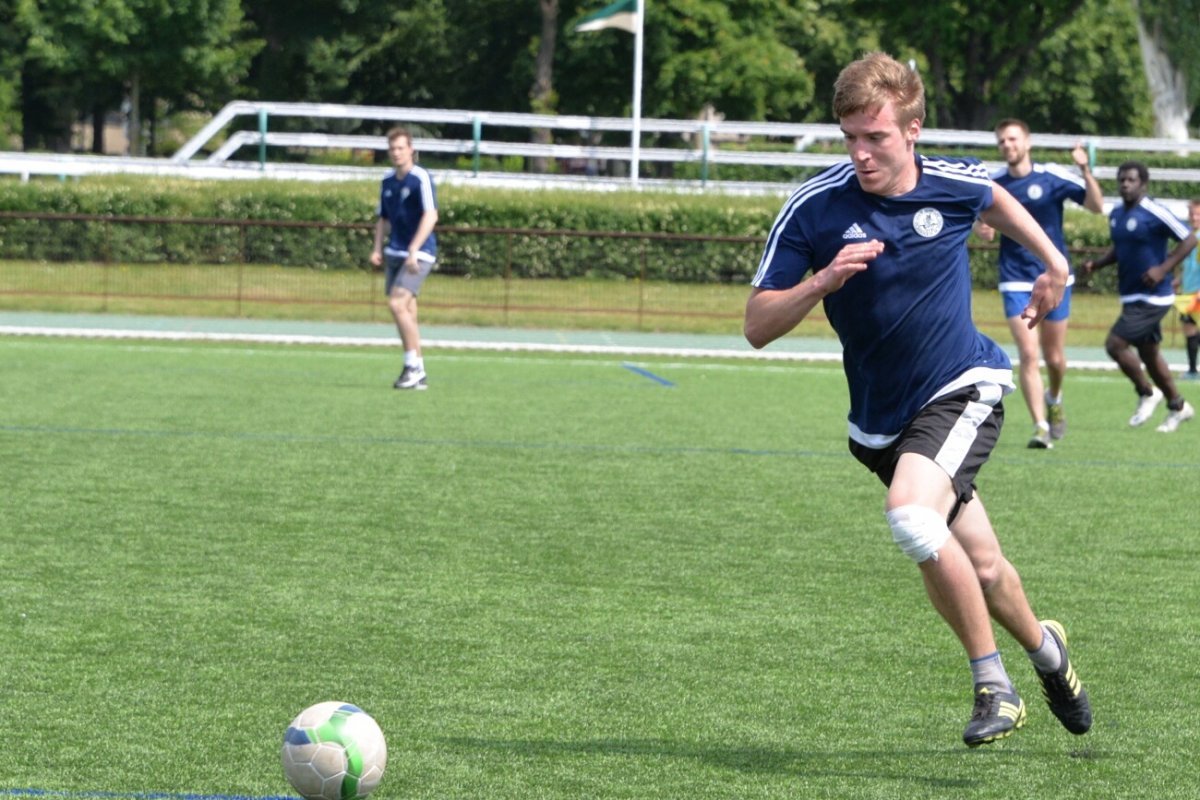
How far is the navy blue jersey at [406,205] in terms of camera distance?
1540cm

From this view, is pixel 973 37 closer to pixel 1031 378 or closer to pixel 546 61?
pixel 546 61

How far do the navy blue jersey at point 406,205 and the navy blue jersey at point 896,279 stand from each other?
10.4 metres

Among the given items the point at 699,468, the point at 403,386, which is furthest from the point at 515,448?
the point at 403,386

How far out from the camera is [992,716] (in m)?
4.75

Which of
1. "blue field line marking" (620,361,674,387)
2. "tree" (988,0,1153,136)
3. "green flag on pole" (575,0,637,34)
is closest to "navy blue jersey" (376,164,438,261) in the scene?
"blue field line marking" (620,361,674,387)

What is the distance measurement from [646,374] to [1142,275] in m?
6.39

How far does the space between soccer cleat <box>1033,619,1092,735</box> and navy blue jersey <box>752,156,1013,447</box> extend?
2.69 feet

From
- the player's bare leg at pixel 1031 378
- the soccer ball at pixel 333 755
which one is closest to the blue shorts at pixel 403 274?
the player's bare leg at pixel 1031 378

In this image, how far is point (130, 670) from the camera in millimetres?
5711

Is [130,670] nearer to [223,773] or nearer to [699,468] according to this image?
[223,773]

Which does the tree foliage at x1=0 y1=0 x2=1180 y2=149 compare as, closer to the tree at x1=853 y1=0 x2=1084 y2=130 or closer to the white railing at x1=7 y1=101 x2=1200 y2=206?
the tree at x1=853 y1=0 x2=1084 y2=130

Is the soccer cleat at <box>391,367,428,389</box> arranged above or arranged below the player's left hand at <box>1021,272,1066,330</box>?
below

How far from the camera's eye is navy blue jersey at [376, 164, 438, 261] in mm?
15398

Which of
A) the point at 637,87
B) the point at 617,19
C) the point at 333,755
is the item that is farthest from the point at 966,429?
the point at 617,19
